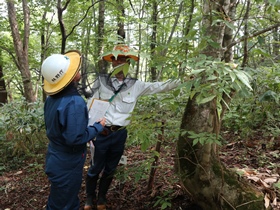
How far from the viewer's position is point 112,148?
312 centimetres

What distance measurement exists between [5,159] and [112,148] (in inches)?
139

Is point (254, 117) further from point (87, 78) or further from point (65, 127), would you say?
point (65, 127)

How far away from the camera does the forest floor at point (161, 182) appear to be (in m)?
2.63

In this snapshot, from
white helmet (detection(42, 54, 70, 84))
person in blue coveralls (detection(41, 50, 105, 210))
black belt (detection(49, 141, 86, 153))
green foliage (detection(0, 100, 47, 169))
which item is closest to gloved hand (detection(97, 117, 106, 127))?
person in blue coveralls (detection(41, 50, 105, 210))

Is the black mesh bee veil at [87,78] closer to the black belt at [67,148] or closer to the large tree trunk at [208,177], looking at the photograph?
the black belt at [67,148]

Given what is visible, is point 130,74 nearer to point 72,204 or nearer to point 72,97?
point 72,97

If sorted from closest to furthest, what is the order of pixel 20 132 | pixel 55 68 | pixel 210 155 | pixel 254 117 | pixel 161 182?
pixel 55 68, pixel 210 155, pixel 161 182, pixel 254 117, pixel 20 132

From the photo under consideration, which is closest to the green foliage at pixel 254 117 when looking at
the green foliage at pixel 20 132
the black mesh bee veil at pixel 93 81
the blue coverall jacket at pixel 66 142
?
the black mesh bee veil at pixel 93 81

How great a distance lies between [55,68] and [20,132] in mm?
3619

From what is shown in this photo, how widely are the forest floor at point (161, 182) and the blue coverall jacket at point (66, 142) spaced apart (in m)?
0.65

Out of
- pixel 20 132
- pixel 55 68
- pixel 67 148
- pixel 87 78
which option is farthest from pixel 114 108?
pixel 20 132

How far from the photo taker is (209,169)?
245cm

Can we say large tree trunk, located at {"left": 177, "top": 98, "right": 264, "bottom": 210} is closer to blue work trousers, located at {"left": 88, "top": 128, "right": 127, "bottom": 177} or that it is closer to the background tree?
the background tree

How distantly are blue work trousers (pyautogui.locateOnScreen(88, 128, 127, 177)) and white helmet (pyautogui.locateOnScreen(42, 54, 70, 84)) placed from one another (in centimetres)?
99
